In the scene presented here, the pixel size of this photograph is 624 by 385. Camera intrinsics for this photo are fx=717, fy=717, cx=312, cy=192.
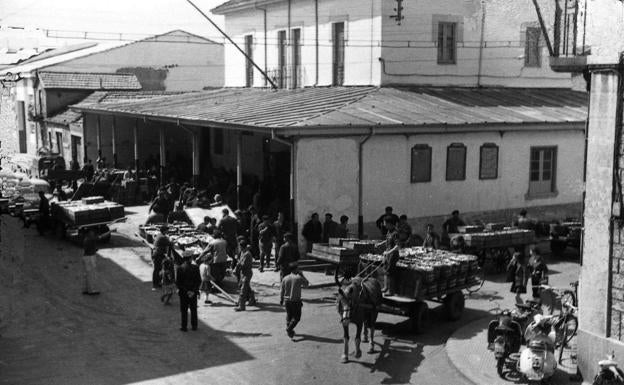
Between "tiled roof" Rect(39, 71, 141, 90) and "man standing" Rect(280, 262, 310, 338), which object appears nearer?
"man standing" Rect(280, 262, 310, 338)

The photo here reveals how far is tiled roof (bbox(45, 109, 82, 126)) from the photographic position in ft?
130

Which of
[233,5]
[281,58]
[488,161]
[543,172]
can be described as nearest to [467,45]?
[543,172]

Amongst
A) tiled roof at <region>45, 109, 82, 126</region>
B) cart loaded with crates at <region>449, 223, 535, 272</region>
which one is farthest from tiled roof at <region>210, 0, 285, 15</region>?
cart loaded with crates at <region>449, 223, 535, 272</region>

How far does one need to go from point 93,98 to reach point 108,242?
19.8 meters

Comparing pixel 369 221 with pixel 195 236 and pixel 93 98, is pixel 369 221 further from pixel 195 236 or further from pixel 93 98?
pixel 93 98

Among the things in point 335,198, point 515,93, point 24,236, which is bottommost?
point 24,236

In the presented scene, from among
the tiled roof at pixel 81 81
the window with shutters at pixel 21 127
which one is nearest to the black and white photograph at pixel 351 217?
the tiled roof at pixel 81 81

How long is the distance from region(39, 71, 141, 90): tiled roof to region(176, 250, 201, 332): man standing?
3150cm

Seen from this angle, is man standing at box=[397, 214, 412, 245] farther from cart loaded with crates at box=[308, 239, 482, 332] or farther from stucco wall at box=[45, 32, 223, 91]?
stucco wall at box=[45, 32, 223, 91]

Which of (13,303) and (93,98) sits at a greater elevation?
(93,98)

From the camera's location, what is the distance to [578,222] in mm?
21859

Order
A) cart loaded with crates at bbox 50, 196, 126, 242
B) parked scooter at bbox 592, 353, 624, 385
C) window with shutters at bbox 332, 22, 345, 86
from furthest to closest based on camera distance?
window with shutters at bbox 332, 22, 345, 86
cart loaded with crates at bbox 50, 196, 126, 242
parked scooter at bbox 592, 353, 624, 385

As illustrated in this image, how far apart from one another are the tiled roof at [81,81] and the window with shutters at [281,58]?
48.8 feet

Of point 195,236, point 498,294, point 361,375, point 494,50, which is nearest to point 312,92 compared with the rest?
point 494,50
